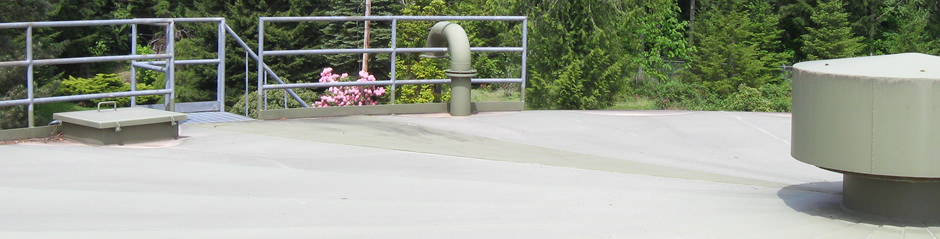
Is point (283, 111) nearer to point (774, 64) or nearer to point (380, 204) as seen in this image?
point (380, 204)

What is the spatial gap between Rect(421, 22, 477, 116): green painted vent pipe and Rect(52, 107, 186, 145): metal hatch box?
3.28m

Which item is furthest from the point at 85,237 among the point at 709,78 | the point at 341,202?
the point at 709,78

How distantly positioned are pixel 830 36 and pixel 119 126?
4521cm

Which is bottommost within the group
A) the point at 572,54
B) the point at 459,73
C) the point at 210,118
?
the point at 210,118

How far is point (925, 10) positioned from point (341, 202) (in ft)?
164

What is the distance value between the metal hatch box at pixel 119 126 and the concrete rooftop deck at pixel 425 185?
0.49ft

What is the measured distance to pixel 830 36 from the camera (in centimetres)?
4988

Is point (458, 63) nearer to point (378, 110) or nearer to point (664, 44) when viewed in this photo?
point (378, 110)

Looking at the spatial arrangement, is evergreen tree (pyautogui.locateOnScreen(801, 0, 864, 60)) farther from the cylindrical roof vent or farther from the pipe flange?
the cylindrical roof vent

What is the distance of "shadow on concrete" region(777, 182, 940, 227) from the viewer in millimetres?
6493

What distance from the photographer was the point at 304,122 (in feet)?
37.1

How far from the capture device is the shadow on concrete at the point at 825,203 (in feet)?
21.3

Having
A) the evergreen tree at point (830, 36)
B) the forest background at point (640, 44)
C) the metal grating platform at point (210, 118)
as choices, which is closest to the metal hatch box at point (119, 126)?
the metal grating platform at point (210, 118)

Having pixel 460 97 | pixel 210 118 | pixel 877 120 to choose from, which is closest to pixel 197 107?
pixel 210 118
